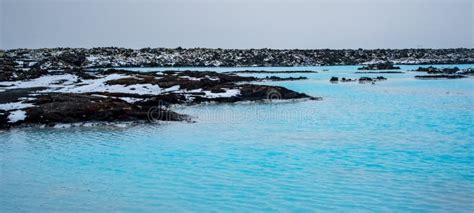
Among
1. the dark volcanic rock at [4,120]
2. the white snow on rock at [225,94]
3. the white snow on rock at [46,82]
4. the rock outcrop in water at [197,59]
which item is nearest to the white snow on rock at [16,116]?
the dark volcanic rock at [4,120]

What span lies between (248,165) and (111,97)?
16.2 meters

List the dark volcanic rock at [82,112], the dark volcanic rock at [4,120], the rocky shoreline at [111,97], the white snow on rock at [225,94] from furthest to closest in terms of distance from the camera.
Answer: the white snow on rock at [225,94]
the rocky shoreline at [111,97]
the dark volcanic rock at [82,112]
the dark volcanic rock at [4,120]

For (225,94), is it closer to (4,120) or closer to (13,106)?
(13,106)

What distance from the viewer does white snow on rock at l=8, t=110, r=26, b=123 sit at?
20.8 m

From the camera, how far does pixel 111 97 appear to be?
27469mm

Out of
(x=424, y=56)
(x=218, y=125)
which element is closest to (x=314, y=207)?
(x=218, y=125)

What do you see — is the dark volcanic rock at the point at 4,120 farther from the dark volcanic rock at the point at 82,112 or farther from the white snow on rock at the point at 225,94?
the white snow on rock at the point at 225,94

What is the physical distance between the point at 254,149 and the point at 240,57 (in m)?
102

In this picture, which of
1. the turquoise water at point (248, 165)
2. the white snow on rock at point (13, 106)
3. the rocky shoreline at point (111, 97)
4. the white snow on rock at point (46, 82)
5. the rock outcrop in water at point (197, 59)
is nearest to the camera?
the turquoise water at point (248, 165)

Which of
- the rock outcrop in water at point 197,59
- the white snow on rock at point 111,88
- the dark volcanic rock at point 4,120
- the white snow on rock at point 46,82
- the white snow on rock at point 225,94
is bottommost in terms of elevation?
the dark volcanic rock at point 4,120

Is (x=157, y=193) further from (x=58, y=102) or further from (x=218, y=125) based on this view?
(x=58, y=102)

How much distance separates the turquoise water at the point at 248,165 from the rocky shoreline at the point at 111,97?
161 cm

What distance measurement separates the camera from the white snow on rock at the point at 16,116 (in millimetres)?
20781

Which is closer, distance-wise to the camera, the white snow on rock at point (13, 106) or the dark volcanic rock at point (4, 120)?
the dark volcanic rock at point (4, 120)
